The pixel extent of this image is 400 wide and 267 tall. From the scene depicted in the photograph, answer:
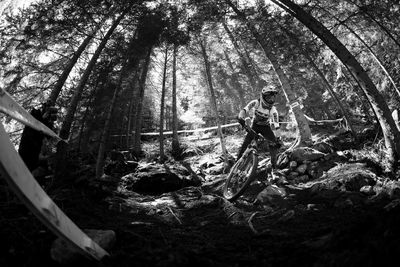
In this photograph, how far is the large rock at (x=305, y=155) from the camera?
8.34 m

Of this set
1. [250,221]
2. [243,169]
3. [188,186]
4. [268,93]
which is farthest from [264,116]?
[188,186]

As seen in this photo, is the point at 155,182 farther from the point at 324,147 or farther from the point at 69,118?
the point at 324,147

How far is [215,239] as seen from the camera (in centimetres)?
348

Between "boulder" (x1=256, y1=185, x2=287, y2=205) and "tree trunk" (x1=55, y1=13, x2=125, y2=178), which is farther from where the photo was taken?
"tree trunk" (x1=55, y1=13, x2=125, y2=178)

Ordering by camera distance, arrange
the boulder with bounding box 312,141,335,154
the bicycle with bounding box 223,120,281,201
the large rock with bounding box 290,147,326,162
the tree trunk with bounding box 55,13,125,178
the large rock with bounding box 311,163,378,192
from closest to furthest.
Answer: the large rock with bounding box 311,163,378,192, the tree trunk with bounding box 55,13,125,178, the bicycle with bounding box 223,120,281,201, the large rock with bounding box 290,147,326,162, the boulder with bounding box 312,141,335,154

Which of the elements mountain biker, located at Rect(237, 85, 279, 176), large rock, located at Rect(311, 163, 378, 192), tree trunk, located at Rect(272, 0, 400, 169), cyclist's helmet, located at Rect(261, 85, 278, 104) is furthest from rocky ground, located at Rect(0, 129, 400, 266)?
cyclist's helmet, located at Rect(261, 85, 278, 104)

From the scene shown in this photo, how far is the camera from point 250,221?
4363 mm

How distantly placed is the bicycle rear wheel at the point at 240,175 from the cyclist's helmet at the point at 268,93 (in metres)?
1.39

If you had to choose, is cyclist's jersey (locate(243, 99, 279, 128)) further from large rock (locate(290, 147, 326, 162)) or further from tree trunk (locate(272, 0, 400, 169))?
large rock (locate(290, 147, 326, 162))

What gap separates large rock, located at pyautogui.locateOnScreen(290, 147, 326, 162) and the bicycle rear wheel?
9.17ft

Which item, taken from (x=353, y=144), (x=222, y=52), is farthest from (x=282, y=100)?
(x=353, y=144)

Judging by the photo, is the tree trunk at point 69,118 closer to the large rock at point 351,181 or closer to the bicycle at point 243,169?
the bicycle at point 243,169

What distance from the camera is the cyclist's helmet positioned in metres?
6.57

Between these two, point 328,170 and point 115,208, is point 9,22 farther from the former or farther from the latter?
point 328,170
